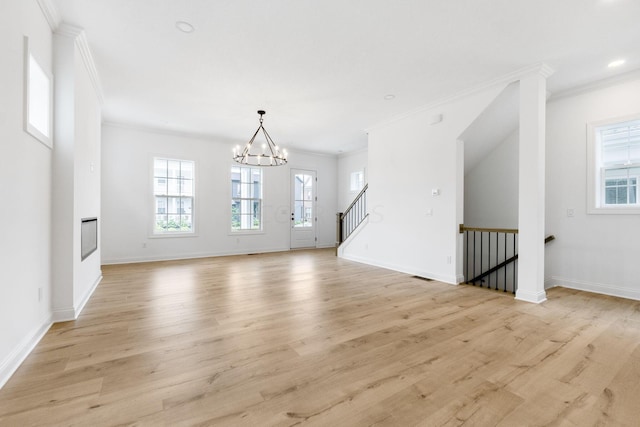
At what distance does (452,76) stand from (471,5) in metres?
1.36

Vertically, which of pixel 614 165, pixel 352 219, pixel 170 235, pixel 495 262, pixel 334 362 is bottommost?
pixel 334 362

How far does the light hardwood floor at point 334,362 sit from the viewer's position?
5.17 ft

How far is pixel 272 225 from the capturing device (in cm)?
804

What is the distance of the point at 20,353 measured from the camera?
2.09m

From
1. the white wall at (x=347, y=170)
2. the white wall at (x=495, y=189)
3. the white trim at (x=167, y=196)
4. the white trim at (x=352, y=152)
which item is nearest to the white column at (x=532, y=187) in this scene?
the white wall at (x=495, y=189)

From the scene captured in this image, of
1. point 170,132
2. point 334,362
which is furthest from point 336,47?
point 170,132

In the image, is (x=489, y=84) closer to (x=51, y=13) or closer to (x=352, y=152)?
(x=352, y=152)

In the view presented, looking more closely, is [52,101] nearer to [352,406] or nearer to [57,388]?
[57,388]

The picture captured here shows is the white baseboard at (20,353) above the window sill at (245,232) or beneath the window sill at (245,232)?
beneath

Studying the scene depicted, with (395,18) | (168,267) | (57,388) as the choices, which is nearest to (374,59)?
(395,18)

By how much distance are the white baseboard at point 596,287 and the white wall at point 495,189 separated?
1.13m

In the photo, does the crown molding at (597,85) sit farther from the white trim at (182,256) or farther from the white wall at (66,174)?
the white trim at (182,256)

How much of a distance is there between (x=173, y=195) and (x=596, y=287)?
26.1ft

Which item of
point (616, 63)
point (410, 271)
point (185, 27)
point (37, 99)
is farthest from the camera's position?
point (410, 271)
